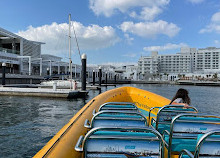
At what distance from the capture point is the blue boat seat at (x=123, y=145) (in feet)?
6.76

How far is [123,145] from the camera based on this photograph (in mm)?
2090

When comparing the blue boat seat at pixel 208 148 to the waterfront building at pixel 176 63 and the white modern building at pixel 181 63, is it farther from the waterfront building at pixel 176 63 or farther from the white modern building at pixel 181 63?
the waterfront building at pixel 176 63

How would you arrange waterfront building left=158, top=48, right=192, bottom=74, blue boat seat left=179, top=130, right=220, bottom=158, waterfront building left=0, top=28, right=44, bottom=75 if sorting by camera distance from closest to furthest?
blue boat seat left=179, top=130, right=220, bottom=158, waterfront building left=0, top=28, right=44, bottom=75, waterfront building left=158, top=48, right=192, bottom=74

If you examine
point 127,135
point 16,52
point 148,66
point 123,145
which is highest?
point 148,66

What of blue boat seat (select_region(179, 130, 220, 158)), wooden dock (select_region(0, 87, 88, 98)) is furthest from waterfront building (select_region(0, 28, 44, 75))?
blue boat seat (select_region(179, 130, 220, 158))

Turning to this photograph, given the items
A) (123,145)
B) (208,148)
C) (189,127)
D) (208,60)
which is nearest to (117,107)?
(189,127)

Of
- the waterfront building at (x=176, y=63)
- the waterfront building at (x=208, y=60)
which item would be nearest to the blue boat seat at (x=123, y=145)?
the waterfront building at (x=176, y=63)

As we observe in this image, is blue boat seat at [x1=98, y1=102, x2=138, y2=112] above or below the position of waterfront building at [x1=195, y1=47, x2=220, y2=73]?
below

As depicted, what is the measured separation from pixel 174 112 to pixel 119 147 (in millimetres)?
2125

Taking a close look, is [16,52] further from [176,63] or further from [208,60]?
[208,60]

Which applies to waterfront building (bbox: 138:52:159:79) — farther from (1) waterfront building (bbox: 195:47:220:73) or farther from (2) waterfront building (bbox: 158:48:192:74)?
(1) waterfront building (bbox: 195:47:220:73)

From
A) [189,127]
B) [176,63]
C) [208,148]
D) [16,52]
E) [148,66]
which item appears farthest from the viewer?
[176,63]

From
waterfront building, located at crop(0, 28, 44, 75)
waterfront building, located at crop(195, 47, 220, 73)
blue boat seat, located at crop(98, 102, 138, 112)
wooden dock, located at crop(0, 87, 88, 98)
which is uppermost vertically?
waterfront building, located at crop(195, 47, 220, 73)

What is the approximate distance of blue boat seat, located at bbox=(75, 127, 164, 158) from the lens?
2061 millimetres
